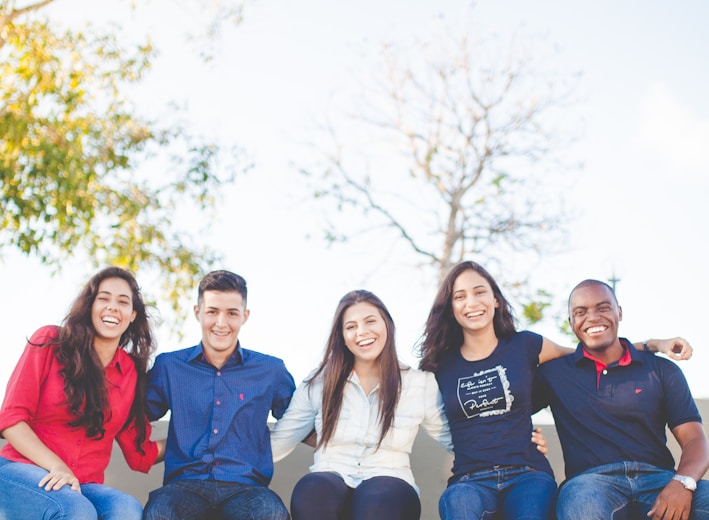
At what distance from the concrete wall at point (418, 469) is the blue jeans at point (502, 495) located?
91 cm

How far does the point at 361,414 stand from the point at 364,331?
37 cm

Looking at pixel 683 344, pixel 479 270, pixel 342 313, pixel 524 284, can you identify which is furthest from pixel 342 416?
pixel 524 284

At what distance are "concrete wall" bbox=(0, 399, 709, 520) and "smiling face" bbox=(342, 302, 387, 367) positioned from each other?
901 mm

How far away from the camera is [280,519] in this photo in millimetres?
3227

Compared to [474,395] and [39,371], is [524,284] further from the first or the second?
[39,371]

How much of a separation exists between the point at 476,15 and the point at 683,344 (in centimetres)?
960

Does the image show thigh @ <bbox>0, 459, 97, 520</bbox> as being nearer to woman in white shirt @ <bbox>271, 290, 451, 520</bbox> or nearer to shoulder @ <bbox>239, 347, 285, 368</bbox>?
woman in white shirt @ <bbox>271, 290, 451, 520</bbox>

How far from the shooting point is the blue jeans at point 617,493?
3.06m

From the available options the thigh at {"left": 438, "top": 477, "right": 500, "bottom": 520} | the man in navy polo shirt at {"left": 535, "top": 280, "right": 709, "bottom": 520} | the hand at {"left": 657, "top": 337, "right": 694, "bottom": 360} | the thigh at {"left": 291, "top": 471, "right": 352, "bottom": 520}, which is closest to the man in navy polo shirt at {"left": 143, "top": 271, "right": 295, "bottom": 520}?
the thigh at {"left": 291, "top": 471, "right": 352, "bottom": 520}

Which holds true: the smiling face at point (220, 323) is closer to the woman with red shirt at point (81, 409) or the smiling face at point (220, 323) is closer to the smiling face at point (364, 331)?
the woman with red shirt at point (81, 409)

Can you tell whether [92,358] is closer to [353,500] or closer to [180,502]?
[180,502]

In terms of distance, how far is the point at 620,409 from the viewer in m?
3.38

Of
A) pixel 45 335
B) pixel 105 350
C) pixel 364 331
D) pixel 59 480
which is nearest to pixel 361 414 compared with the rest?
pixel 364 331

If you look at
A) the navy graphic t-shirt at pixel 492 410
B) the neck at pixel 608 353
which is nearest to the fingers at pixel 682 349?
the neck at pixel 608 353
